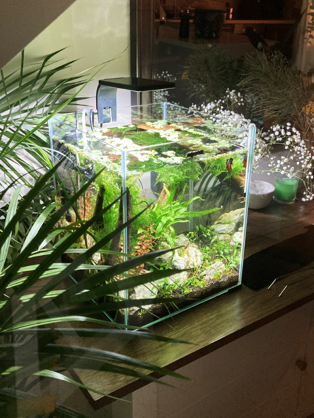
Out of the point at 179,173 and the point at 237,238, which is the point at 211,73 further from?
the point at 237,238

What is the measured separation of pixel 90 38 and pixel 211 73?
39 centimetres

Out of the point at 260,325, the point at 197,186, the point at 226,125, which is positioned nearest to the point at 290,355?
the point at 260,325

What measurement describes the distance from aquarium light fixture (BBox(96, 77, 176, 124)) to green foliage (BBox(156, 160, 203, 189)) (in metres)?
0.18

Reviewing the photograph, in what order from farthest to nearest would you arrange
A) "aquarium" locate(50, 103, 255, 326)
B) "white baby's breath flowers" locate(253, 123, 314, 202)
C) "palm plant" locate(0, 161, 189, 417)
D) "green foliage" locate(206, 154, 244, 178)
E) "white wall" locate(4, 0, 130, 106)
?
"white baby's breath flowers" locate(253, 123, 314, 202), "green foliage" locate(206, 154, 244, 178), "aquarium" locate(50, 103, 255, 326), "white wall" locate(4, 0, 130, 106), "palm plant" locate(0, 161, 189, 417)

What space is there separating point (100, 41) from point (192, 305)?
674mm

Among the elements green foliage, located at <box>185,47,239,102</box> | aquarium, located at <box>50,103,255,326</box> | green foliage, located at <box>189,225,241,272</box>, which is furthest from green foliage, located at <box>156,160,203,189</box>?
green foliage, located at <box>185,47,239,102</box>

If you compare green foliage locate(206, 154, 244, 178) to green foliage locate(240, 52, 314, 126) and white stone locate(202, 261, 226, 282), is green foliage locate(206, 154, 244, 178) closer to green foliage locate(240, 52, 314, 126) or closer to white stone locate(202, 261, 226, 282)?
green foliage locate(240, 52, 314, 126)

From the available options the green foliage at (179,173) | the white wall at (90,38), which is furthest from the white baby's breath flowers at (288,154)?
the white wall at (90,38)

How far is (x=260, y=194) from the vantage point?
1.21m

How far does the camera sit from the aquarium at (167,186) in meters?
0.85

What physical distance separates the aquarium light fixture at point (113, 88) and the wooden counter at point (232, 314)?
49 cm

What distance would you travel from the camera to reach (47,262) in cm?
59

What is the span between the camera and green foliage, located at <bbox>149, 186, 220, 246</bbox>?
0.91 meters

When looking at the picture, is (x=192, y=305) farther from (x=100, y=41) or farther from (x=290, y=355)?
(x=100, y=41)
